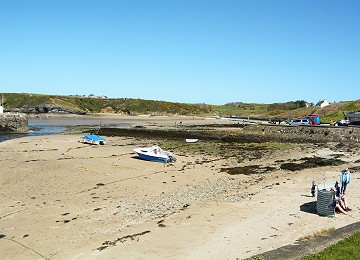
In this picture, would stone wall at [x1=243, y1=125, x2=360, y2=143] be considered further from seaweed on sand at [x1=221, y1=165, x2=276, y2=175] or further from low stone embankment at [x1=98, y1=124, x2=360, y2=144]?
seaweed on sand at [x1=221, y1=165, x2=276, y2=175]

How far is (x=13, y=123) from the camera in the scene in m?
60.0

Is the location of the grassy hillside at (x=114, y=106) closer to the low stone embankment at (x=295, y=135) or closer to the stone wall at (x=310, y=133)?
the stone wall at (x=310, y=133)

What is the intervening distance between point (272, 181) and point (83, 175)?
12.7 metres

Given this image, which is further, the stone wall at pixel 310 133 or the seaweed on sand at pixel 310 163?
the stone wall at pixel 310 133

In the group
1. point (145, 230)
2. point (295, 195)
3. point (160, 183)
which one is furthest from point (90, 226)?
point (295, 195)

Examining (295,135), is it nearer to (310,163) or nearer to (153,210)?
(310,163)

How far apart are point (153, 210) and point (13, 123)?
171 feet

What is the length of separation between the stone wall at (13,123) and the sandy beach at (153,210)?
110 feet

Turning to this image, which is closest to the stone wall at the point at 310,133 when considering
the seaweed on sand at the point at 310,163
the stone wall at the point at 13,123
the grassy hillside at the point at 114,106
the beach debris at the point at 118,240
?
the seaweed on sand at the point at 310,163

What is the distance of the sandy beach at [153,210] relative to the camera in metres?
11.8

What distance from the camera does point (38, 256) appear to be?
1121 centimetres

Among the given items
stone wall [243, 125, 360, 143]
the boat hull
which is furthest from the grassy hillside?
the boat hull

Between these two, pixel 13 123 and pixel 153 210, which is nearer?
pixel 153 210

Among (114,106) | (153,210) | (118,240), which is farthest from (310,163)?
(114,106)
